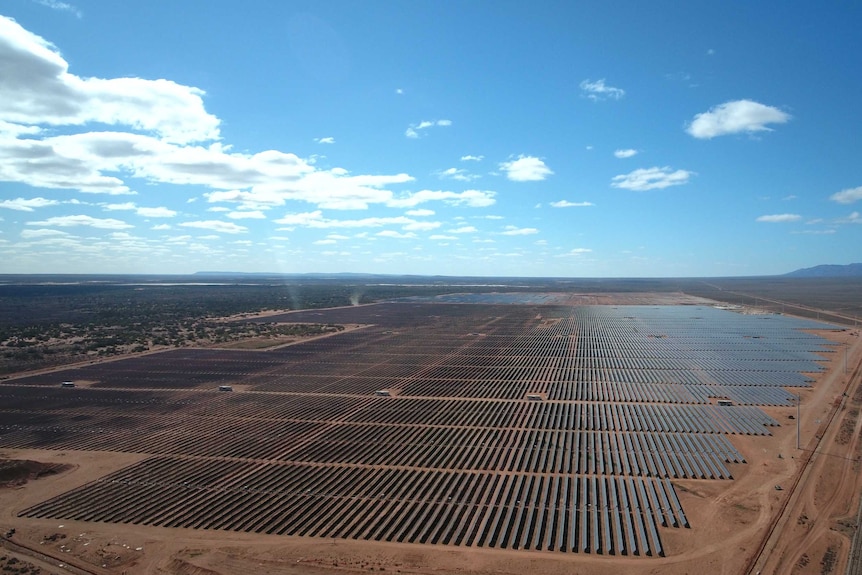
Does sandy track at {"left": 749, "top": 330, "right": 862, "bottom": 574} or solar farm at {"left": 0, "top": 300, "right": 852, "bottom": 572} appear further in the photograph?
solar farm at {"left": 0, "top": 300, "right": 852, "bottom": 572}

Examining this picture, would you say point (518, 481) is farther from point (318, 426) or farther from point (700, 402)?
point (700, 402)

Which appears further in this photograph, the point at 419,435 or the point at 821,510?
the point at 419,435

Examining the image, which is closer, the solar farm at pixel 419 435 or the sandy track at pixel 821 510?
the sandy track at pixel 821 510

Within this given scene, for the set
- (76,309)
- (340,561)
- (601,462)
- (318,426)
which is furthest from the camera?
(76,309)

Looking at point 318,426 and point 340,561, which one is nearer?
point 340,561

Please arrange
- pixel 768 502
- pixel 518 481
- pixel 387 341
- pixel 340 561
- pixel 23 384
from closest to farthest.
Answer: pixel 340 561 < pixel 768 502 < pixel 518 481 < pixel 23 384 < pixel 387 341

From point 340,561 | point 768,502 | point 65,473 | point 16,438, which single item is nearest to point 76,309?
point 16,438

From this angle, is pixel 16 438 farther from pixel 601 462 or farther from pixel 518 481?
pixel 601 462
